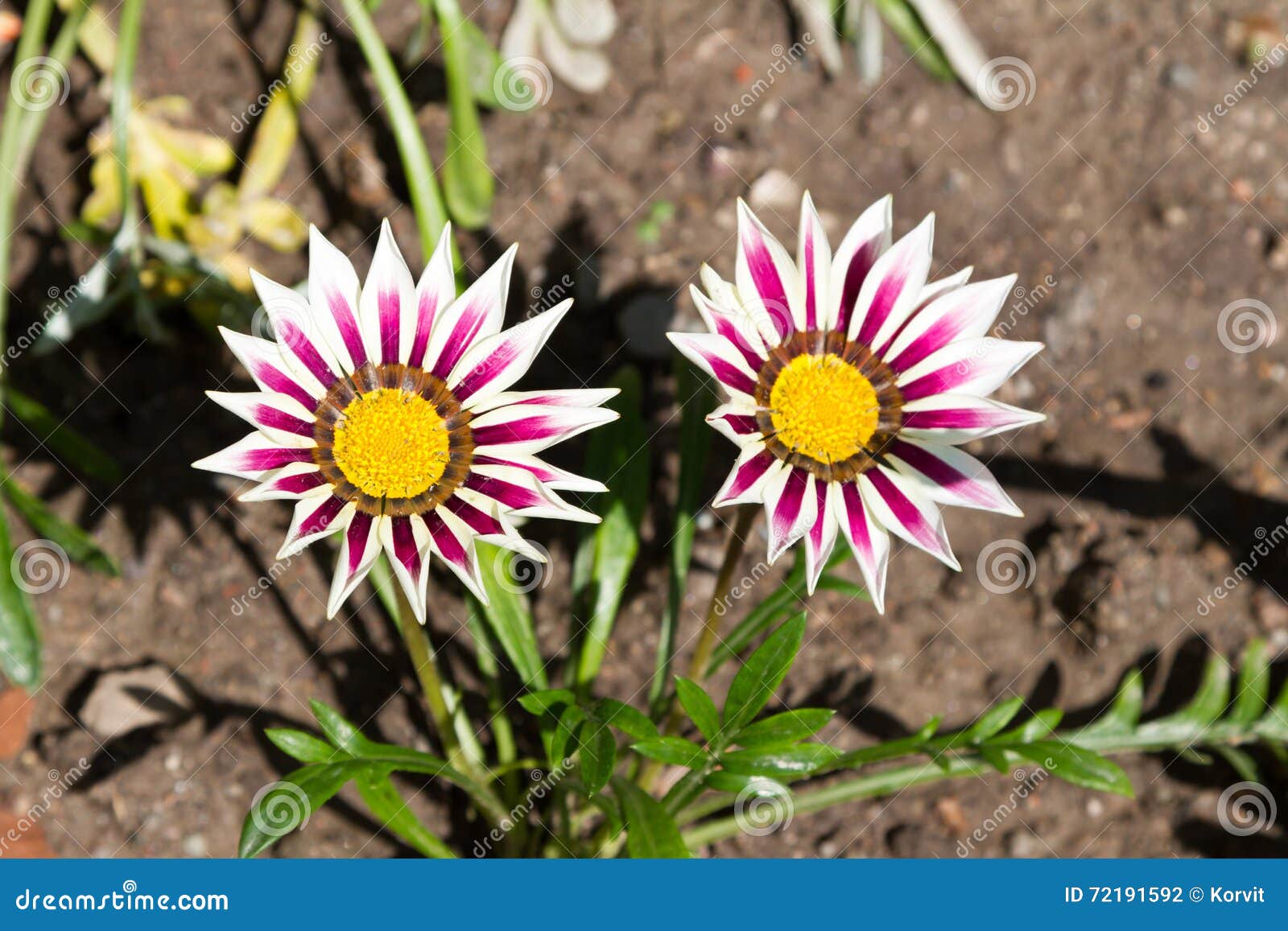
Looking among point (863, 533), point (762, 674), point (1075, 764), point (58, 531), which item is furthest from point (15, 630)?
point (1075, 764)

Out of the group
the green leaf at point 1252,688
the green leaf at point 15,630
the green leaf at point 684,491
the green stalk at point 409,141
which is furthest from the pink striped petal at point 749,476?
the green leaf at point 15,630

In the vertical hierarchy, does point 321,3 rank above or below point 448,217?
above

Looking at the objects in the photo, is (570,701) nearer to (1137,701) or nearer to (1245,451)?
(1137,701)

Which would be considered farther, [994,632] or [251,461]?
[994,632]

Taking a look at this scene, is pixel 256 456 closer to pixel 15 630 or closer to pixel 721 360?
pixel 721 360

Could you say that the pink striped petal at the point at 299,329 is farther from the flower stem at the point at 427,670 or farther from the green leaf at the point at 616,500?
the green leaf at the point at 616,500

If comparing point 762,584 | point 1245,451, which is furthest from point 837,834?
point 1245,451
